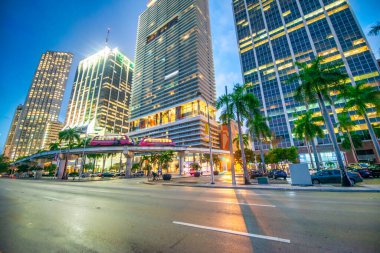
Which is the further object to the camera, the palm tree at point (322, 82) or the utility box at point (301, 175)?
the palm tree at point (322, 82)

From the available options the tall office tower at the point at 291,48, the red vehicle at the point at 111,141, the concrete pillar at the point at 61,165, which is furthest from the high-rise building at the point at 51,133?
the tall office tower at the point at 291,48

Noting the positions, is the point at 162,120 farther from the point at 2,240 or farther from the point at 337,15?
the point at 2,240

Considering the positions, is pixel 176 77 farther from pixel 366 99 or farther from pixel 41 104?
pixel 41 104

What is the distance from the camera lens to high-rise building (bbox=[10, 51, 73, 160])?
158m

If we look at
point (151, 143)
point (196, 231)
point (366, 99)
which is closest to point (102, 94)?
point (151, 143)

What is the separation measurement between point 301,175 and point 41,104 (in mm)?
235156

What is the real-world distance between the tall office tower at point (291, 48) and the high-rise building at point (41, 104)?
204955 millimetres

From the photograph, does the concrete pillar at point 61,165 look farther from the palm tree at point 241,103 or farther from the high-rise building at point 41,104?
the high-rise building at point 41,104

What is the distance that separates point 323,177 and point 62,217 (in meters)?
24.1

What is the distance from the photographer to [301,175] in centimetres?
1739

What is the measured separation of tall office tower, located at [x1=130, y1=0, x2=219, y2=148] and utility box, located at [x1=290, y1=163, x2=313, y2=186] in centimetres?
8603

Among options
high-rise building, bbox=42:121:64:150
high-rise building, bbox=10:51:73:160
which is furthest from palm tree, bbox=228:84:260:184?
high-rise building, bbox=10:51:73:160

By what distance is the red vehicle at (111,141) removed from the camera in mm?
47022

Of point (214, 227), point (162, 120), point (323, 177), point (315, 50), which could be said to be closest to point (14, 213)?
point (214, 227)
